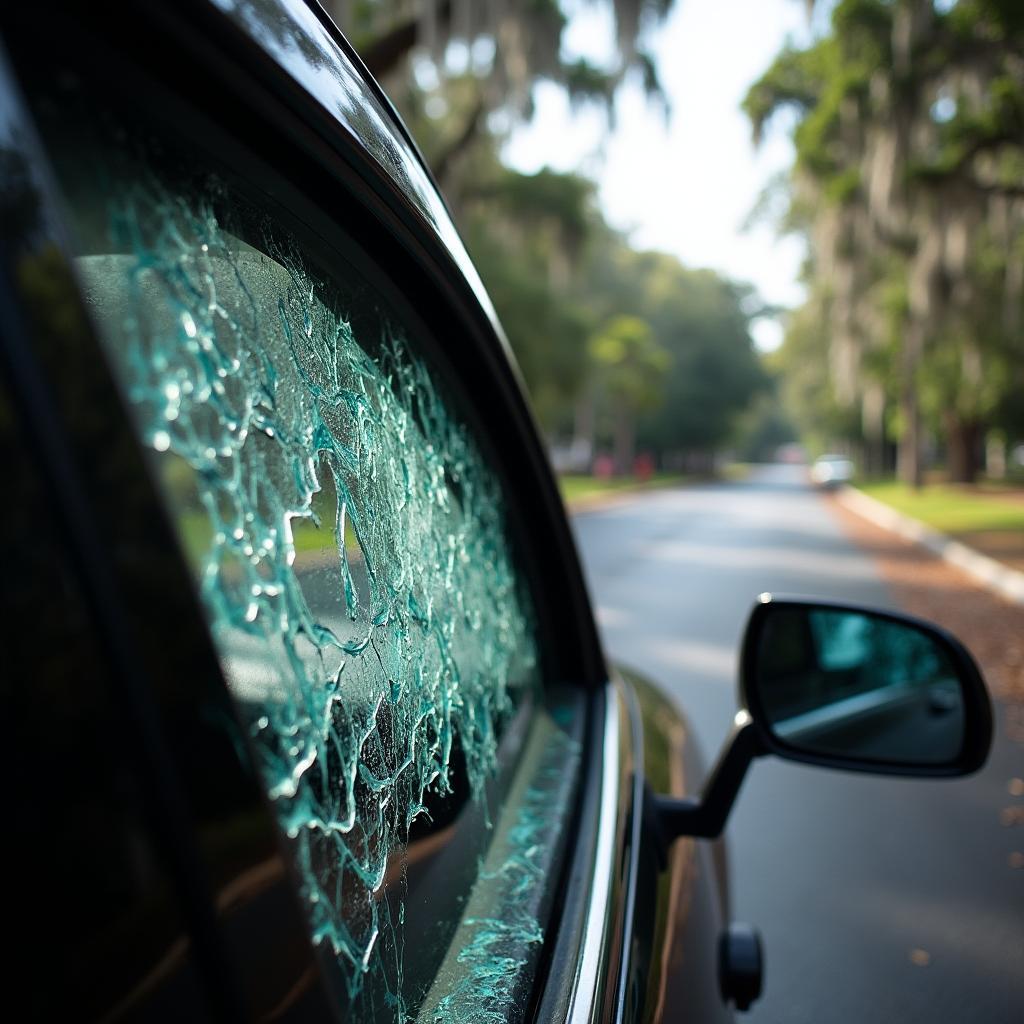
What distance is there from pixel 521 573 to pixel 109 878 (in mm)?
1243

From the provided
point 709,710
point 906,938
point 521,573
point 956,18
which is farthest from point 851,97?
point 521,573

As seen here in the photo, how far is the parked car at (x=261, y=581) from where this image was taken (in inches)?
17.1

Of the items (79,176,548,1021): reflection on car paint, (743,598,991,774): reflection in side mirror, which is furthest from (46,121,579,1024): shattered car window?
(743,598,991,774): reflection in side mirror

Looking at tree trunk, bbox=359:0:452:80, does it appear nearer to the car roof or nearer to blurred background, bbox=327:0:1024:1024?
blurred background, bbox=327:0:1024:1024

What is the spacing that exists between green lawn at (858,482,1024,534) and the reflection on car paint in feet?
58.7

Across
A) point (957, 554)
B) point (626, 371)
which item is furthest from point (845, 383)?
point (626, 371)

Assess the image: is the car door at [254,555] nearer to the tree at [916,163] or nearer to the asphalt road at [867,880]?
the asphalt road at [867,880]

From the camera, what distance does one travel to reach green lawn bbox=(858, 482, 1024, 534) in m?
18.4

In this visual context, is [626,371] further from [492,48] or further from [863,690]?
[863,690]

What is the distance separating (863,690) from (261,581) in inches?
67.9

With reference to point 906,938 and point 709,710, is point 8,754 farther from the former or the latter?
point 709,710

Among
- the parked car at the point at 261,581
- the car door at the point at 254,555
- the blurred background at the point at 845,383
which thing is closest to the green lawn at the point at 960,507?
the blurred background at the point at 845,383

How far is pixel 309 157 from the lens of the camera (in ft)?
2.42

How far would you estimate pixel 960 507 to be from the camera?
76.2ft
